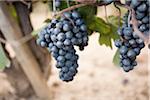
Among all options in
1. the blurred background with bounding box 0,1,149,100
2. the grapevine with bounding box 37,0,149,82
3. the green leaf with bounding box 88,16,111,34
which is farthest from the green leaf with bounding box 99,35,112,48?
the blurred background with bounding box 0,1,149,100

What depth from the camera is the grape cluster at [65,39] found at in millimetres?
794

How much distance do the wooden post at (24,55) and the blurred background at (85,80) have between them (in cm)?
1

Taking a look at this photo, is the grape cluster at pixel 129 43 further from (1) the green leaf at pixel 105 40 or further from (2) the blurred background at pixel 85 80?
(2) the blurred background at pixel 85 80

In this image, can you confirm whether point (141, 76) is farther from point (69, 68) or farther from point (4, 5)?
point (69, 68)

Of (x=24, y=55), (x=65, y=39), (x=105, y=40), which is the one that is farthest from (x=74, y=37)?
(x=24, y=55)

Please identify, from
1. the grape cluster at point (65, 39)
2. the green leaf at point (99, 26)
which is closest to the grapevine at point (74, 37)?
the grape cluster at point (65, 39)

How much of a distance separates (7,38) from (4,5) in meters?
0.17

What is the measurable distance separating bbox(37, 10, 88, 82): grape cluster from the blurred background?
2.51ft

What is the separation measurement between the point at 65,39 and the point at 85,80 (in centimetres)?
140

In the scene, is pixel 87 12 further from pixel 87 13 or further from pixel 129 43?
pixel 129 43

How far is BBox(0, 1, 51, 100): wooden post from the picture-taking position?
139cm

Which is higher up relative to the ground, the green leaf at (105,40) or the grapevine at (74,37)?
the green leaf at (105,40)

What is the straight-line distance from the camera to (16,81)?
1.83 m

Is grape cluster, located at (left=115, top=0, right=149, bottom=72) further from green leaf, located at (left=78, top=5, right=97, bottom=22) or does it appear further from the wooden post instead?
the wooden post
